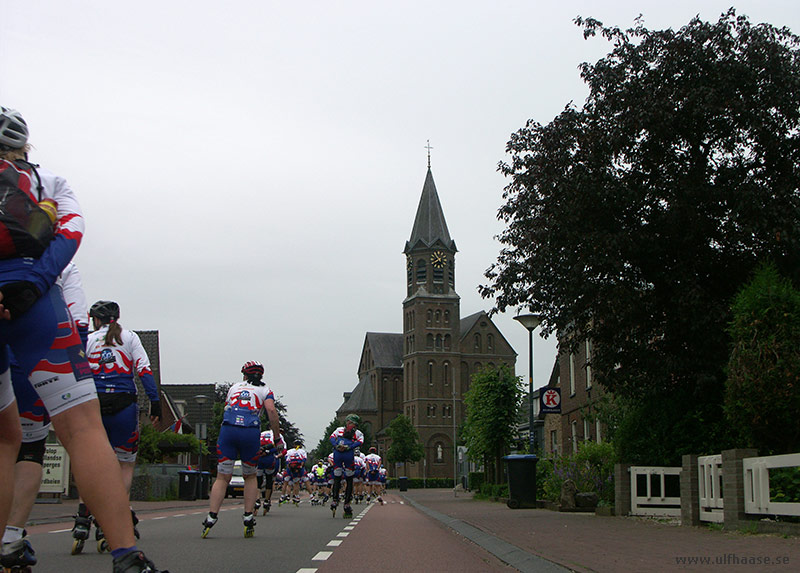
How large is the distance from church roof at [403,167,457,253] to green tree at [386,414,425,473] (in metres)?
25.2

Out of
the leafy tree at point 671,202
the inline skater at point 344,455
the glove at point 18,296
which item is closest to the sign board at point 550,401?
the leafy tree at point 671,202

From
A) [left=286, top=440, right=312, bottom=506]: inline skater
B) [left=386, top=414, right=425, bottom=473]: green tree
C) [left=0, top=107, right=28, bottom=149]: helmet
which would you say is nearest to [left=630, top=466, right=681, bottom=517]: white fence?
[left=286, top=440, right=312, bottom=506]: inline skater

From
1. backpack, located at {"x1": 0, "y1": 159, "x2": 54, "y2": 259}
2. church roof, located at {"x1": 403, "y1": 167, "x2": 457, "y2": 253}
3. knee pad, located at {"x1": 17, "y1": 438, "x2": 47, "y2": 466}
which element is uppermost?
church roof, located at {"x1": 403, "y1": 167, "x2": 457, "y2": 253}

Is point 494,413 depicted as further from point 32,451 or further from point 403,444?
point 403,444

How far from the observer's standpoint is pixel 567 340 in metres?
18.9

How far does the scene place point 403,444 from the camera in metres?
106

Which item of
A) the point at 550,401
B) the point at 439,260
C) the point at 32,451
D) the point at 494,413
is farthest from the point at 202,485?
the point at 439,260

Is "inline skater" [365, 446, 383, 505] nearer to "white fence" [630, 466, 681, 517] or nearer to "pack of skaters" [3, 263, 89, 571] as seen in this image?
"white fence" [630, 466, 681, 517]

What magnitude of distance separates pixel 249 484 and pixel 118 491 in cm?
717

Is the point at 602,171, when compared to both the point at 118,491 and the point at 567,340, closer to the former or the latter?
the point at 567,340

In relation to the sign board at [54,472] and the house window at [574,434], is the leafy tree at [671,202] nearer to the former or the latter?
the sign board at [54,472]

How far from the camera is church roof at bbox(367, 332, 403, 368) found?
444 ft

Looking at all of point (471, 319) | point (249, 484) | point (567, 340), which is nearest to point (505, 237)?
point (567, 340)

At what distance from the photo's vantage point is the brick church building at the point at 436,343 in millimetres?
117250
